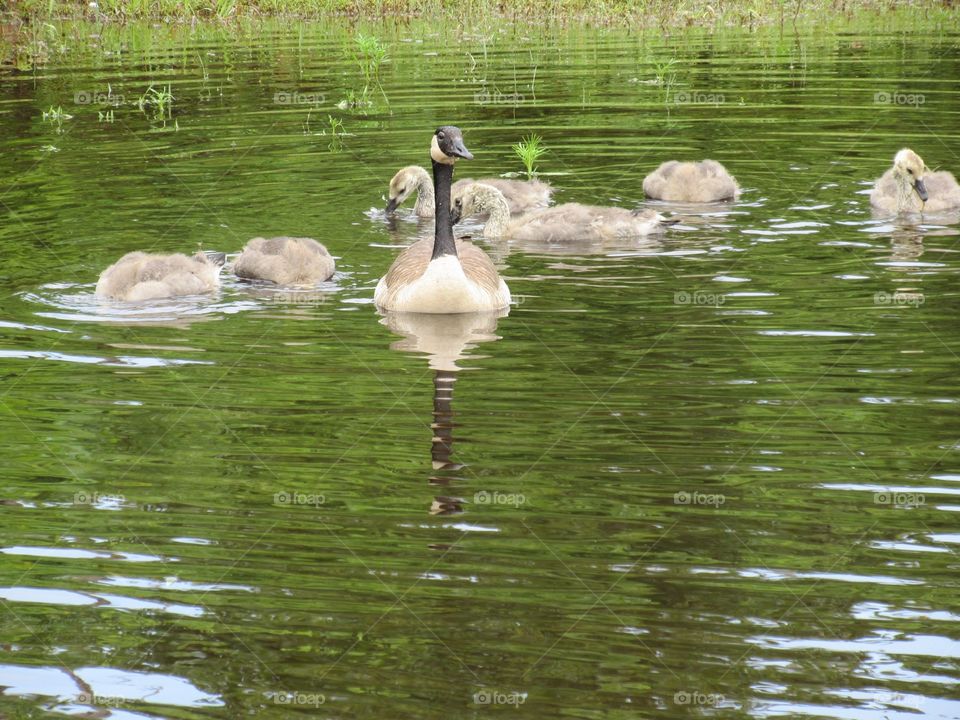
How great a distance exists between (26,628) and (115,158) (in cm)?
1318

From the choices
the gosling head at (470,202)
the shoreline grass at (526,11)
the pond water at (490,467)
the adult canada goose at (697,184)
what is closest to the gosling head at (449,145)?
the pond water at (490,467)

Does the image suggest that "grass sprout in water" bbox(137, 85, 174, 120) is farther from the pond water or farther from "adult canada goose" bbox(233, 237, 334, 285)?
"adult canada goose" bbox(233, 237, 334, 285)

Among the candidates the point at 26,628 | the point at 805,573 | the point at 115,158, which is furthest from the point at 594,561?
the point at 115,158

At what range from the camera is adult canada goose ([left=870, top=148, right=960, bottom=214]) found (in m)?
14.4

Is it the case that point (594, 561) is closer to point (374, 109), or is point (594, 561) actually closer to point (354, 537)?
point (354, 537)

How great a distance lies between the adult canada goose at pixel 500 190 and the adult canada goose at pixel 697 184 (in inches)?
50.8

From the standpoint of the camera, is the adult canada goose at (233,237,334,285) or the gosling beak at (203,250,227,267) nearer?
the adult canada goose at (233,237,334,285)

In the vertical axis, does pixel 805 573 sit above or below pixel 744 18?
below

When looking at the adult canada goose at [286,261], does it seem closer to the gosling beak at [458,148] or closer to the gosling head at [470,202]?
the gosling beak at [458,148]

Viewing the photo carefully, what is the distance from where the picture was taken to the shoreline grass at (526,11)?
33062 millimetres

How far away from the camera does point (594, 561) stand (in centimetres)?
650

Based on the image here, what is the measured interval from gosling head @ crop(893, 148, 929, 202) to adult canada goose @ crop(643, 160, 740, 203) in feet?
5.64

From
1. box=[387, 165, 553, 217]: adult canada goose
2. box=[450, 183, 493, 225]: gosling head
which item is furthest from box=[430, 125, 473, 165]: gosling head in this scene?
box=[387, 165, 553, 217]: adult canada goose

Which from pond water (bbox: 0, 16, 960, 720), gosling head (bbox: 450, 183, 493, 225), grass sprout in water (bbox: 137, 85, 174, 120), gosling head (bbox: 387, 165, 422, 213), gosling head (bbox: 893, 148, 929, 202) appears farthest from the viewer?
grass sprout in water (bbox: 137, 85, 174, 120)
